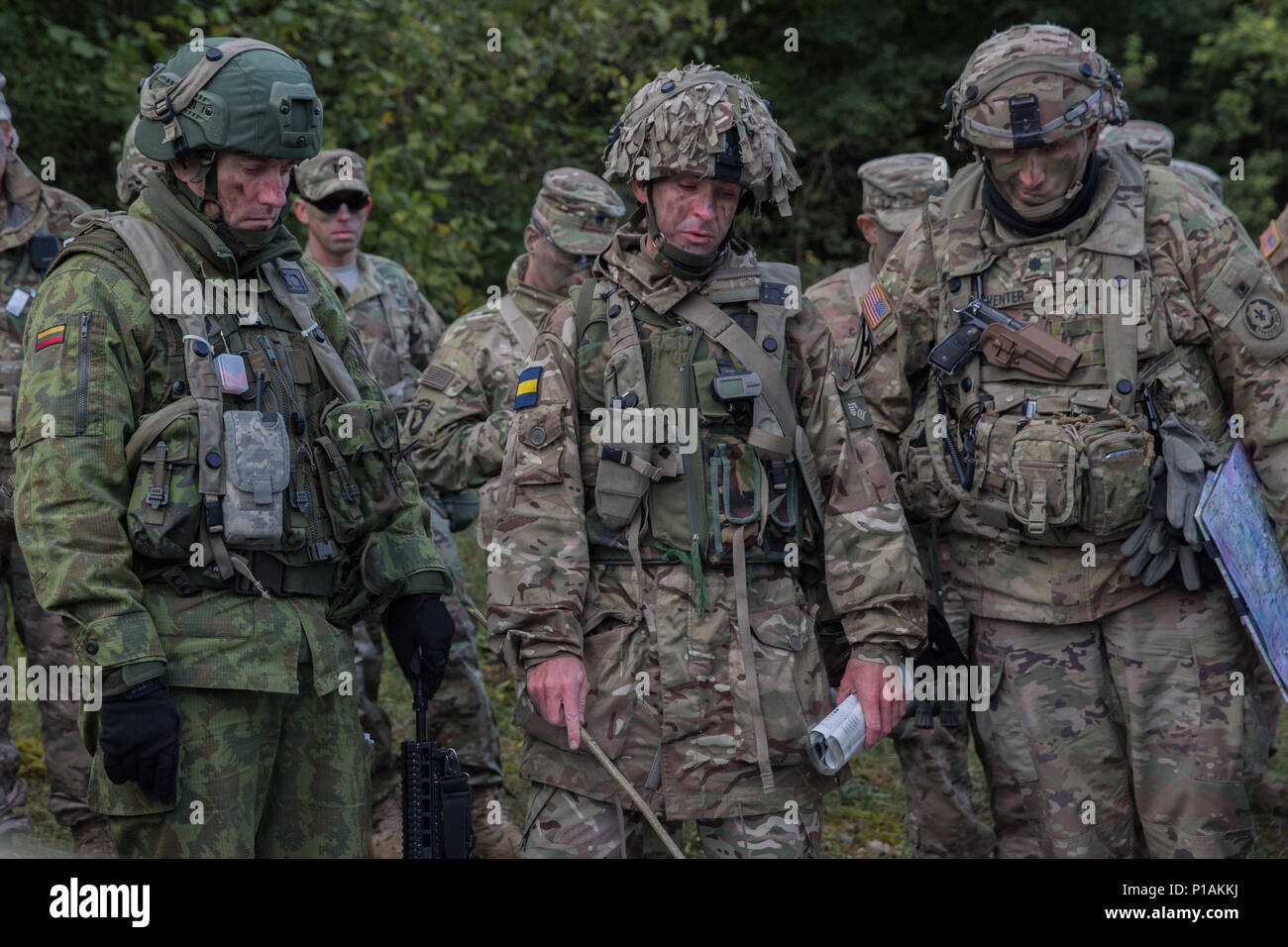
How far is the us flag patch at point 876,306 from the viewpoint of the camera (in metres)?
4.49

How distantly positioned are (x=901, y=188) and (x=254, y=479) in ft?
12.0

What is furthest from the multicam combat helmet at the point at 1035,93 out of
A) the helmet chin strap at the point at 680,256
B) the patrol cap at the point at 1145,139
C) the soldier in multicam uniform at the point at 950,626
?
the patrol cap at the point at 1145,139

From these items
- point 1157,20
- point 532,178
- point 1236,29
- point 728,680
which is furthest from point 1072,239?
point 1157,20

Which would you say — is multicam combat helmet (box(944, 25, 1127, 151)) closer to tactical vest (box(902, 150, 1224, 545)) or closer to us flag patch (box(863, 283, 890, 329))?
tactical vest (box(902, 150, 1224, 545))

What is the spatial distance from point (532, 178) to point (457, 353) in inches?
292

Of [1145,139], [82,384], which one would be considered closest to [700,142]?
[82,384]

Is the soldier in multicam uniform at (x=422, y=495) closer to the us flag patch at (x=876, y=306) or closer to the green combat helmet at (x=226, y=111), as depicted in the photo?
the us flag patch at (x=876, y=306)

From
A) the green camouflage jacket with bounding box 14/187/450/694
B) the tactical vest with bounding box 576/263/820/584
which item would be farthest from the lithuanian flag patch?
the tactical vest with bounding box 576/263/820/584

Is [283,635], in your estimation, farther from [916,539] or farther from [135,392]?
[916,539]

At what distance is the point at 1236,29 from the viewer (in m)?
15.1

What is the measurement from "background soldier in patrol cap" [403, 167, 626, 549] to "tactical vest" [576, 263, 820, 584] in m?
1.72

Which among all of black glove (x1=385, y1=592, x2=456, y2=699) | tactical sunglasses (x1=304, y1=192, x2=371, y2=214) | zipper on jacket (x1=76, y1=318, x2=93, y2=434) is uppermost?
tactical sunglasses (x1=304, y1=192, x2=371, y2=214)

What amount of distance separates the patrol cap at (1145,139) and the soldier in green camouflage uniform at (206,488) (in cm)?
430

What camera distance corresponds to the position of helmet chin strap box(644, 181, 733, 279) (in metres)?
3.71
